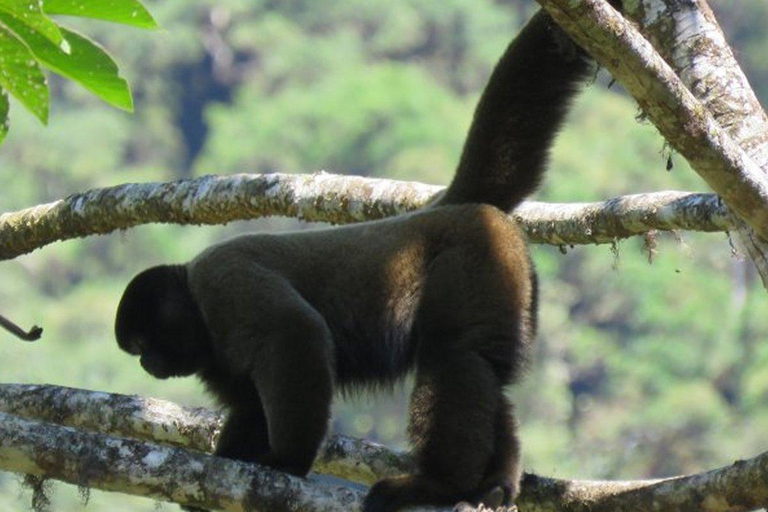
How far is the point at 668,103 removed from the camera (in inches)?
166

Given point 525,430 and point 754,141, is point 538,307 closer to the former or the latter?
point 754,141

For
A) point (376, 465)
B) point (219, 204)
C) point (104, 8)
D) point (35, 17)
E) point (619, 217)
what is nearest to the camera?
point (35, 17)

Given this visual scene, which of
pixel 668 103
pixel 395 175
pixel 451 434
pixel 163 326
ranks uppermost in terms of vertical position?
pixel 668 103

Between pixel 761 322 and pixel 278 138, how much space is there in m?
25.1

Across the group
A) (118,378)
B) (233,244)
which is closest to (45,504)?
(233,244)

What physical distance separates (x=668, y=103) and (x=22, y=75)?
5.95 ft

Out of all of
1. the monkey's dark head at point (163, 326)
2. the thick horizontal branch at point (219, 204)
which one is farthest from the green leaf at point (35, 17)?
the thick horizontal branch at point (219, 204)

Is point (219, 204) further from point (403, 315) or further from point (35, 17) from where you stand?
point (35, 17)

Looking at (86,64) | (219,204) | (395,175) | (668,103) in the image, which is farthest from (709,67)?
(395,175)

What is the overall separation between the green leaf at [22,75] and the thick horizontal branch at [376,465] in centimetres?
271

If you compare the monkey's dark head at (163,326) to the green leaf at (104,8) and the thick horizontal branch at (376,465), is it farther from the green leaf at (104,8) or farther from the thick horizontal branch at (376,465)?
the green leaf at (104,8)

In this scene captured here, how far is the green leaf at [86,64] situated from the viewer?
3678mm

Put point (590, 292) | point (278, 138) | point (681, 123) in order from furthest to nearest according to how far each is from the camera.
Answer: point (278, 138)
point (590, 292)
point (681, 123)

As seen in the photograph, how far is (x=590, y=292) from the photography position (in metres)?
51.8
